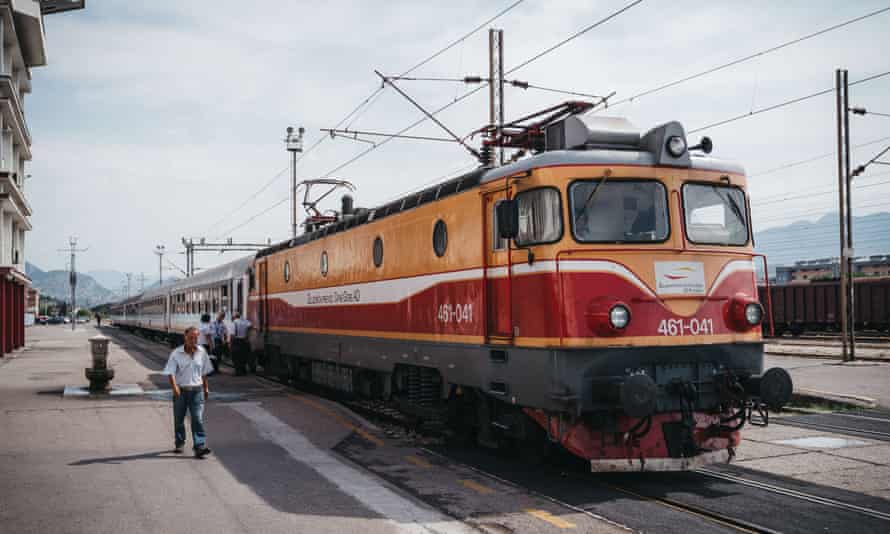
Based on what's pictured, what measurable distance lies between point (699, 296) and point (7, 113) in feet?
105

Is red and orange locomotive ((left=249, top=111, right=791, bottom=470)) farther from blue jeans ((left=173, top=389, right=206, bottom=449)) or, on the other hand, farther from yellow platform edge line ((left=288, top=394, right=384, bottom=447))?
blue jeans ((left=173, top=389, right=206, bottom=449))

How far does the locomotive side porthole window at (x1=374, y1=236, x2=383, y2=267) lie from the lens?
13000 millimetres

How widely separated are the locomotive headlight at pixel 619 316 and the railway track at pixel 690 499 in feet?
5.70

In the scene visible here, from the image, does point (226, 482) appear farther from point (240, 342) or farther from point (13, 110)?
point (13, 110)

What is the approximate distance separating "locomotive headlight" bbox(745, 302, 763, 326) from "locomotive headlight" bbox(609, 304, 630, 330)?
1.62 metres

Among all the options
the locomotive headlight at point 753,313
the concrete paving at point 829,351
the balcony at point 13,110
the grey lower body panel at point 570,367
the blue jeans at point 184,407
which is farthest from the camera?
the balcony at point 13,110

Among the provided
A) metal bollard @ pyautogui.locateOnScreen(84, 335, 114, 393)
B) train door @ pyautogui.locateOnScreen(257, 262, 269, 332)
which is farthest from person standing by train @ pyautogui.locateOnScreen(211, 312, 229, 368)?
metal bollard @ pyautogui.locateOnScreen(84, 335, 114, 393)

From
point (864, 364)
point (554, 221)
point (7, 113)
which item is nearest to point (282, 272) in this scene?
point (554, 221)

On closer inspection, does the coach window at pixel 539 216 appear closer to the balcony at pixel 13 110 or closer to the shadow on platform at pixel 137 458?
the shadow on platform at pixel 137 458

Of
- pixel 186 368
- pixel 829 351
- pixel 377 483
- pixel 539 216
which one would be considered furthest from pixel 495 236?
pixel 829 351

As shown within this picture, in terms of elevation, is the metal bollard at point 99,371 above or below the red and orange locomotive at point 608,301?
below

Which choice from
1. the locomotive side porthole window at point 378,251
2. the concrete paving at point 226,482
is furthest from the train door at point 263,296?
the locomotive side porthole window at point 378,251

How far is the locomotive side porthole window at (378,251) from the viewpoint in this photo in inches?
512

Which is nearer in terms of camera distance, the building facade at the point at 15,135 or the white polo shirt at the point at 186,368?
the white polo shirt at the point at 186,368
